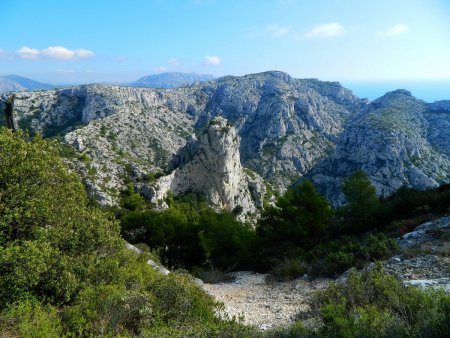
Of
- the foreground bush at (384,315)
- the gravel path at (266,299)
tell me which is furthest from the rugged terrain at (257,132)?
the foreground bush at (384,315)

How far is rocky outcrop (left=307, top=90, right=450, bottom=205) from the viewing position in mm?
80938

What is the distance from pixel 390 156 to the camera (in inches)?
3403

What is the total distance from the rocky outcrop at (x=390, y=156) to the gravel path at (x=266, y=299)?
69358 millimetres

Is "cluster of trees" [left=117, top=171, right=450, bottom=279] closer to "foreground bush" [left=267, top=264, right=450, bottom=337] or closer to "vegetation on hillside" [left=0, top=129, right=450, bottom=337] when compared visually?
"vegetation on hillside" [left=0, top=129, right=450, bottom=337]

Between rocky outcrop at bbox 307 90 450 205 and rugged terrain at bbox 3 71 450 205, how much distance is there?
0.96ft

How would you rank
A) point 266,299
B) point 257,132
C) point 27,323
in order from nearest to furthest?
point 27,323, point 266,299, point 257,132

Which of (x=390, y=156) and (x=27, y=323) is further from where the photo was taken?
(x=390, y=156)

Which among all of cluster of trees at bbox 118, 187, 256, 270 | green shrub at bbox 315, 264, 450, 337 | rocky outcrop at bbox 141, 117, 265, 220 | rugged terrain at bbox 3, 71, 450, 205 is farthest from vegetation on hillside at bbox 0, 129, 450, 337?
rocky outcrop at bbox 141, 117, 265, 220

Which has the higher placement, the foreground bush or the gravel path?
the foreground bush

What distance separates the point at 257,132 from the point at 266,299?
438ft

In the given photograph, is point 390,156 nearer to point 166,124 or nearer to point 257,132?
point 257,132

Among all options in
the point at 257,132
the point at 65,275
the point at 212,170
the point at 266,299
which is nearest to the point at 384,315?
the point at 266,299

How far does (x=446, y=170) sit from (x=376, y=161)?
18.1 m

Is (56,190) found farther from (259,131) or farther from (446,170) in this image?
(259,131)
